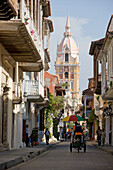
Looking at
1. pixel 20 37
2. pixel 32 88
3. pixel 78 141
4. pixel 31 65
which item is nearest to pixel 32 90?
pixel 32 88

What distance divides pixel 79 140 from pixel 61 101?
1361 inches

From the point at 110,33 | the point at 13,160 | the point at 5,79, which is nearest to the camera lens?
the point at 13,160

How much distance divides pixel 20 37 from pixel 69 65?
164 metres

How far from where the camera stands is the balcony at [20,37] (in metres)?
17.6

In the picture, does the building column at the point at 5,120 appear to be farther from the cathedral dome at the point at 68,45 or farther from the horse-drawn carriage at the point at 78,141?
the cathedral dome at the point at 68,45

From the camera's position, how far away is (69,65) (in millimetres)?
182375

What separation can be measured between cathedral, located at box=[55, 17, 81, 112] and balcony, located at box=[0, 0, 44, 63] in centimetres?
15511

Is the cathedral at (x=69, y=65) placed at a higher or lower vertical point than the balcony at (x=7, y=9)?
higher

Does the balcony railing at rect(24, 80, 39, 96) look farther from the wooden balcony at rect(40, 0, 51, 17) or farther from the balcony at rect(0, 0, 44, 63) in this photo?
the balcony at rect(0, 0, 44, 63)

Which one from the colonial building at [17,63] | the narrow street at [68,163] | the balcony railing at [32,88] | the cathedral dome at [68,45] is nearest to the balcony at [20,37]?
the colonial building at [17,63]

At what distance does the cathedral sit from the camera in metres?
183

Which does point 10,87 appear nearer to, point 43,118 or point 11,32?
point 11,32

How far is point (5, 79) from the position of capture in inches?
920

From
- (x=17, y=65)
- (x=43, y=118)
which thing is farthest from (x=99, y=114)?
(x=17, y=65)
